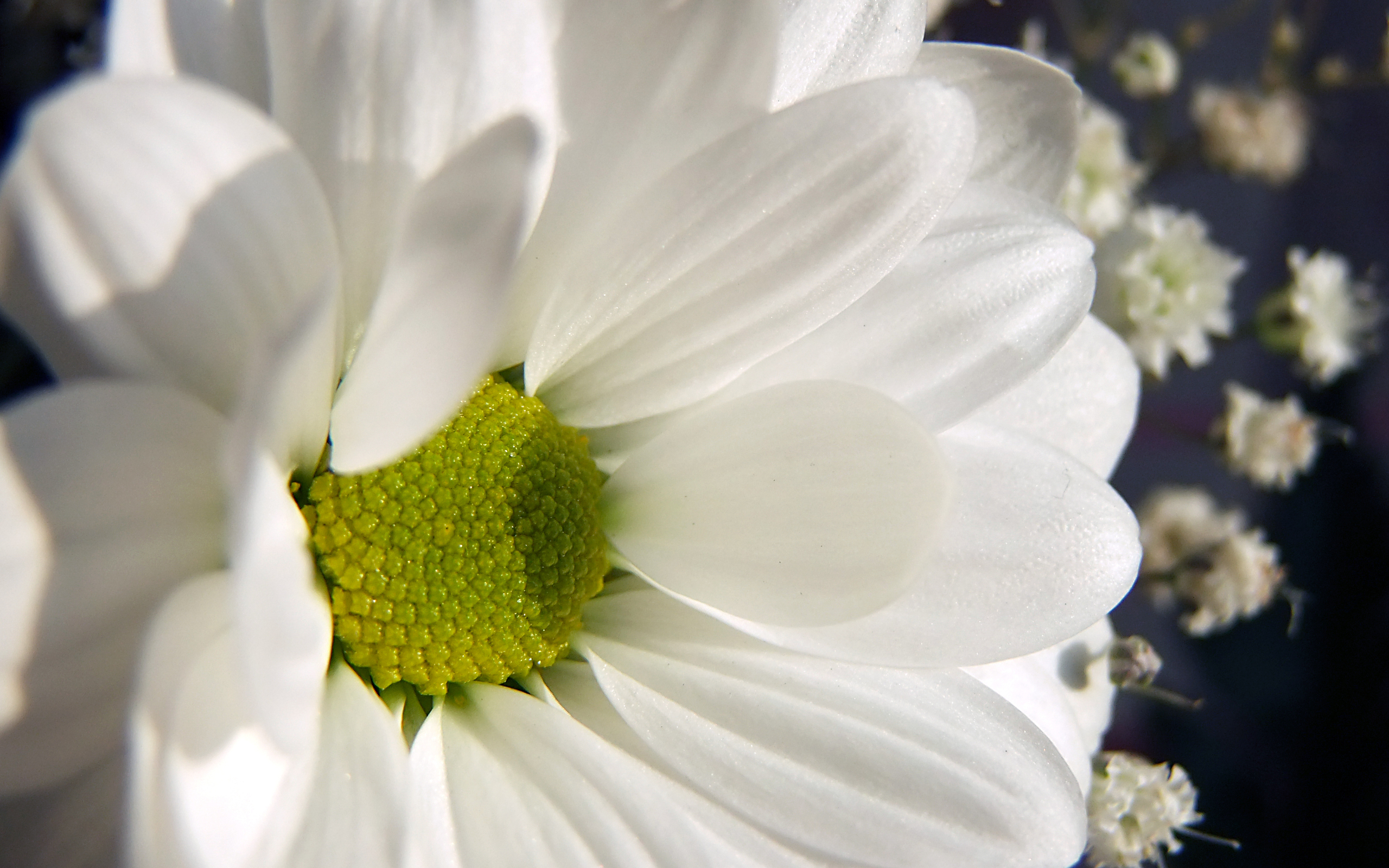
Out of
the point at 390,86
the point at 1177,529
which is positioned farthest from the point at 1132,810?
the point at 390,86

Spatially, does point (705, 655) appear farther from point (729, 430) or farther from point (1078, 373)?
point (1078, 373)

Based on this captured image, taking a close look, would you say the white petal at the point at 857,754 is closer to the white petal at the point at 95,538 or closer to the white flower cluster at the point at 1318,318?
the white petal at the point at 95,538

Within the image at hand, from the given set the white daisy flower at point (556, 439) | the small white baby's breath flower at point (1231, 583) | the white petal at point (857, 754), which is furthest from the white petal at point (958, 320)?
the small white baby's breath flower at point (1231, 583)

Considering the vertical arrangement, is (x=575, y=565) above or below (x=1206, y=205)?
above

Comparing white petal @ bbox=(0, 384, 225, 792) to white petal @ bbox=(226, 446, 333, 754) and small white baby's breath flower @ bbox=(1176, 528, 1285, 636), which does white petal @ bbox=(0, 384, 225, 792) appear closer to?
white petal @ bbox=(226, 446, 333, 754)

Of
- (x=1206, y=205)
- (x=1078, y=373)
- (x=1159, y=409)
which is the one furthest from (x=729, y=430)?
(x=1206, y=205)

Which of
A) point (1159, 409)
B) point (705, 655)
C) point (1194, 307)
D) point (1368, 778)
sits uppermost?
point (705, 655)

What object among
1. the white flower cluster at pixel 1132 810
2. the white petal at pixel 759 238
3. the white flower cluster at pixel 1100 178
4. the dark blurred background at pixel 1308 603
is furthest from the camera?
the dark blurred background at pixel 1308 603

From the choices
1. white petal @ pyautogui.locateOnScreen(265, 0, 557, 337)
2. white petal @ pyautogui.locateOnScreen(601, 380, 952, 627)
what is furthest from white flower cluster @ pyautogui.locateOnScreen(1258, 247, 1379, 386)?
white petal @ pyautogui.locateOnScreen(265, 0, 557, 337)
